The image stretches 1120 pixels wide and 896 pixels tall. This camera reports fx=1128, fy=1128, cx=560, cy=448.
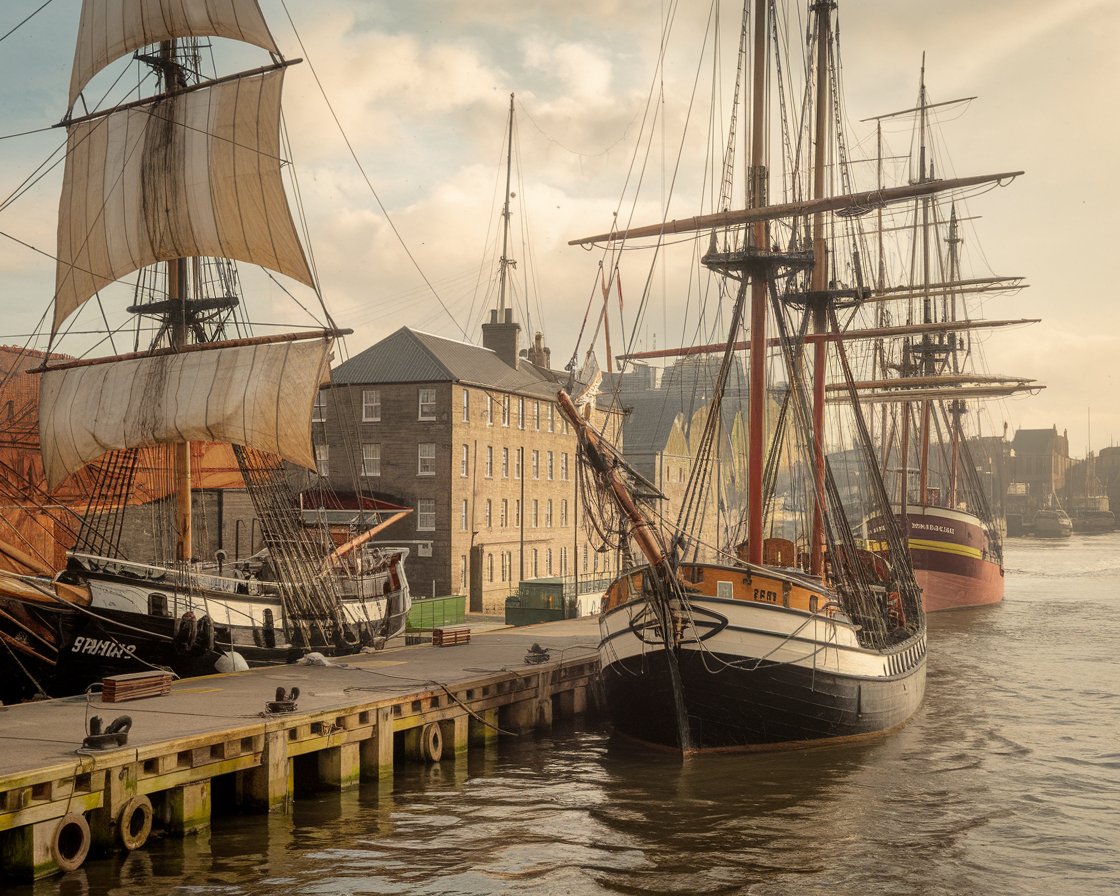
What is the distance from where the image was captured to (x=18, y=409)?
149ft

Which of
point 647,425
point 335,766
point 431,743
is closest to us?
point 335,766

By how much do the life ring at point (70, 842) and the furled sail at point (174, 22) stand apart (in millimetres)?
26307

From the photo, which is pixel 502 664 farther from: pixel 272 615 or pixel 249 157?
pixel 249 157

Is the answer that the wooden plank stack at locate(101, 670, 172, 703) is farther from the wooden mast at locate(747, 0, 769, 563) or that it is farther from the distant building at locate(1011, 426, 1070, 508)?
the distant building at locate(1011, 426, 1070, 508)

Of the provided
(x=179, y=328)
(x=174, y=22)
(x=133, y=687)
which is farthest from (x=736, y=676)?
(x=174, y=22)

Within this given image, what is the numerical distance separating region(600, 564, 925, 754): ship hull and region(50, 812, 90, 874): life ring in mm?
11335

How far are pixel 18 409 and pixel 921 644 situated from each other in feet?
117

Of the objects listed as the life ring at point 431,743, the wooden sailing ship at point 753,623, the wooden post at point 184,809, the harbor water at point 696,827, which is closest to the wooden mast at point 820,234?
the wooden sailing ship at point 753,623

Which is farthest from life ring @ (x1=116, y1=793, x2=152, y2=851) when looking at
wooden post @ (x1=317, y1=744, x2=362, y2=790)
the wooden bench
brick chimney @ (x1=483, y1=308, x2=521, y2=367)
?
brick chimney @ (x1=483, y1=308, x2=521, y2=367)

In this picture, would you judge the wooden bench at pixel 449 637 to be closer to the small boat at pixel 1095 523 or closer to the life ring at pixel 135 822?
the life ring at pixel 135 822

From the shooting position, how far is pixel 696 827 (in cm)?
1869

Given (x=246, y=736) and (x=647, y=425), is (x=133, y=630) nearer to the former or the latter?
(x=246, y=736)

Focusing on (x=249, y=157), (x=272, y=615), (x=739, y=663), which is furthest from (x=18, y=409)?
→ (x=739, y=663)

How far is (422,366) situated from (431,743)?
3001 centimetres
